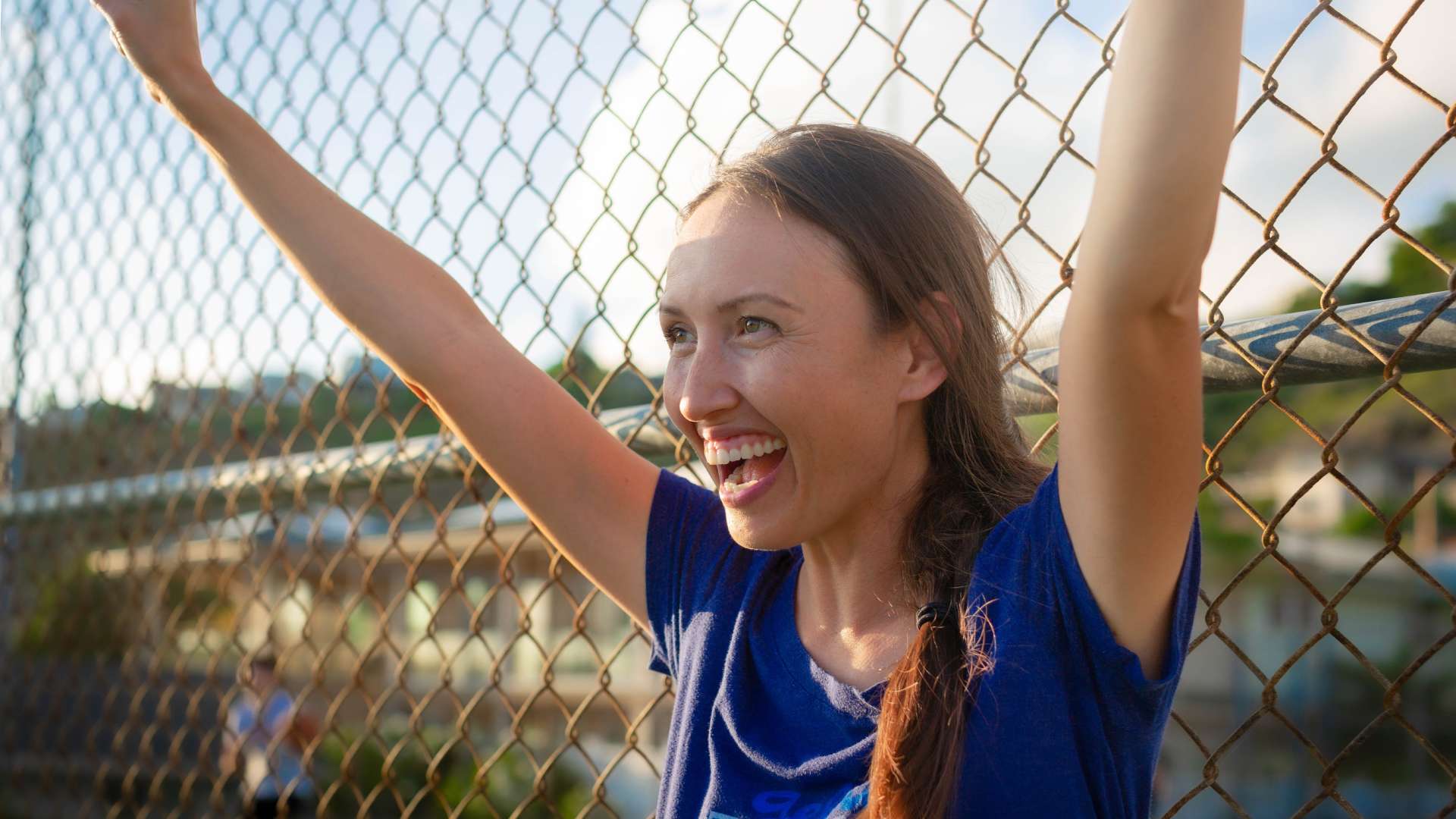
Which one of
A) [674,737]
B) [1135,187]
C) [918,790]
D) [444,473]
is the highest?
[444,473]

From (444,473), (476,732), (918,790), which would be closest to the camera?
(918,790)

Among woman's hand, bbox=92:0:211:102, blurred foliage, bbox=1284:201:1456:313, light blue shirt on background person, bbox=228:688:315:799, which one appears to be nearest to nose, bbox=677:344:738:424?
woman's hand, bbox=92:0:211:102

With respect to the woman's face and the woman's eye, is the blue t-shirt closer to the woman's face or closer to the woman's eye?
the woman's face

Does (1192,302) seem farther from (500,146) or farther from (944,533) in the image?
(500,146)

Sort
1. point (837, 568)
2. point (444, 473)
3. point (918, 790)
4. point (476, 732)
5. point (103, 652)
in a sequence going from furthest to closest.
Answer: point (476, 732), point (103, 652), point (444, 473), point (837, 568), point (918, 790)

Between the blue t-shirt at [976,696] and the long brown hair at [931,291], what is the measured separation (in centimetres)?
9

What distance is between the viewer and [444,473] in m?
2.42

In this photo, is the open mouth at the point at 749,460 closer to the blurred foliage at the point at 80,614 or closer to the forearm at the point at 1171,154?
the forearm at the point at 1171,154

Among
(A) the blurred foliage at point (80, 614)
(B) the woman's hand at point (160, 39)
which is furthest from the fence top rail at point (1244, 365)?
(A) the blurred foliage at point (80, 614)

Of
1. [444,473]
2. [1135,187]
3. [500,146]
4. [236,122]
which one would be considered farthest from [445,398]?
[1135,187]

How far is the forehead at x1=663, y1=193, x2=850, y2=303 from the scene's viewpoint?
1364 millimetres

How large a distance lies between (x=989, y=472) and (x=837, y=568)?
0.22 meters

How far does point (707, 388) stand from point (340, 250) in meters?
0.70

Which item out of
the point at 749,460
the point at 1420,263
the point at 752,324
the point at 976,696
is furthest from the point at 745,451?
the point at 1420,263
